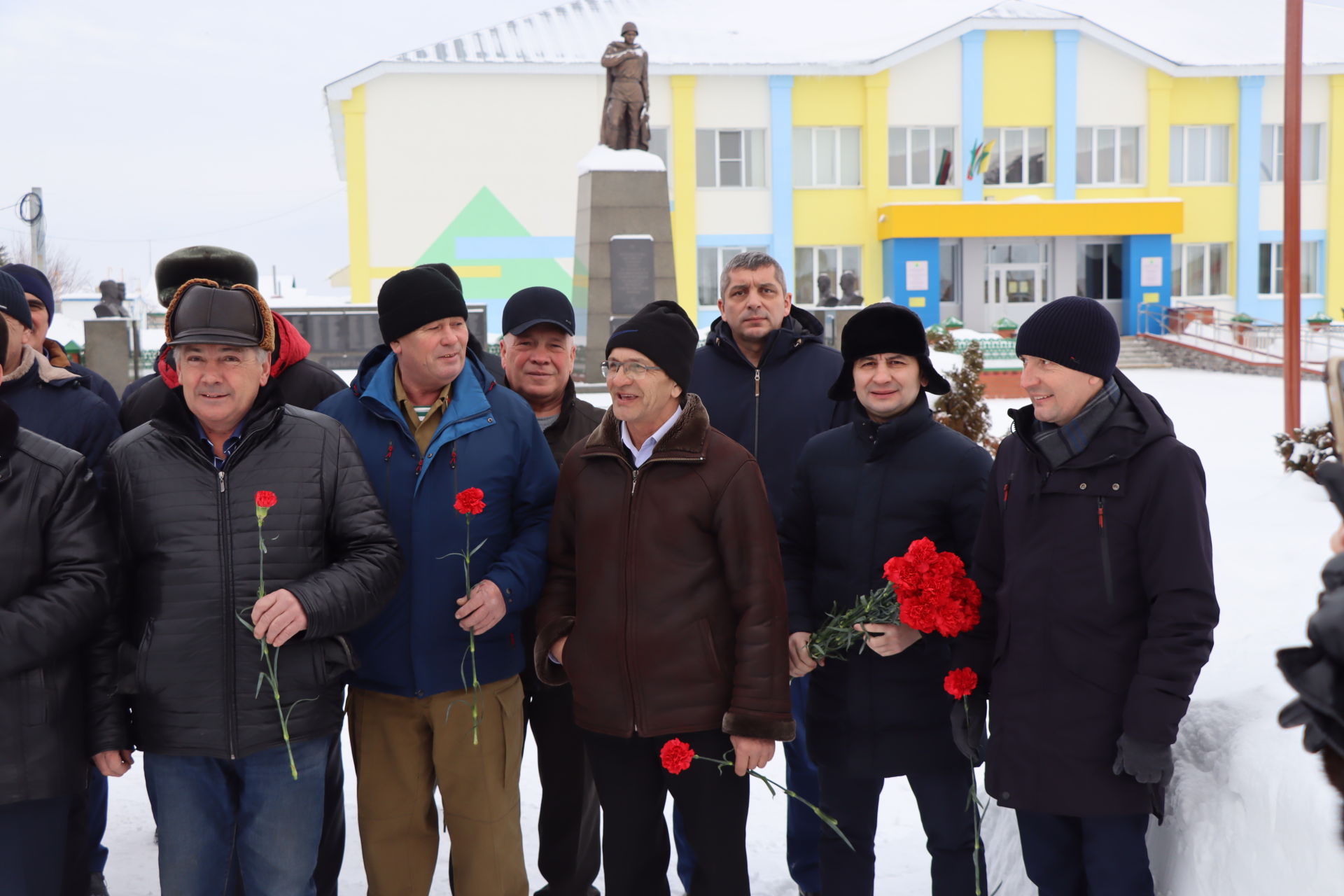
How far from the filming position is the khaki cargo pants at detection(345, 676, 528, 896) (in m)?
3.17

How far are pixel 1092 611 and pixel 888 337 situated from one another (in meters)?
1.00

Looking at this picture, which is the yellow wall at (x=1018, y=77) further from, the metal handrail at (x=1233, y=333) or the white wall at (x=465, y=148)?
the white wall at (x=465, y=148)

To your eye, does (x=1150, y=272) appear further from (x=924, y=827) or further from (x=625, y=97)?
(x=924, y=827)

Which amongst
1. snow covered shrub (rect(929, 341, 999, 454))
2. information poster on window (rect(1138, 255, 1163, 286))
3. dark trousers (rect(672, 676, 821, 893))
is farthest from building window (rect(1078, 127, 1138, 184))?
dark trousers (rect(672, 676, 821, 893))

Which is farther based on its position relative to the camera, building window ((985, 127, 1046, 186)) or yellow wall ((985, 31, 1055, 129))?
building window ((985, 127, 1046, 186))

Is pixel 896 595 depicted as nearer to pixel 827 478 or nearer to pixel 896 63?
pixel 827 478

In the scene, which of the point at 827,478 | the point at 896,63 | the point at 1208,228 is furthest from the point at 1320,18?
the point at 827,478

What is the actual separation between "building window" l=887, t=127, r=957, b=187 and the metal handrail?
21.8 ft

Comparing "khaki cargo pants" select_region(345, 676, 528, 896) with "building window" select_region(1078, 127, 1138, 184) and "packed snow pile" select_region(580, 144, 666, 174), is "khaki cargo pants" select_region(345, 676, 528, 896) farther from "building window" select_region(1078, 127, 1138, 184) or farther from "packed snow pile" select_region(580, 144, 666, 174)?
"building window" select_region(1078, 127, 1138, 184)

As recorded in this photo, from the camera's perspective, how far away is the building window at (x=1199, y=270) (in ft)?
102

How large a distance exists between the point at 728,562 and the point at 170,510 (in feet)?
4.65

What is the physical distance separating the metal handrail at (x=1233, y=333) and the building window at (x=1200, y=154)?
3.80 m

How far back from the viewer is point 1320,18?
114 feet

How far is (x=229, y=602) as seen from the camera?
9.12 ft
